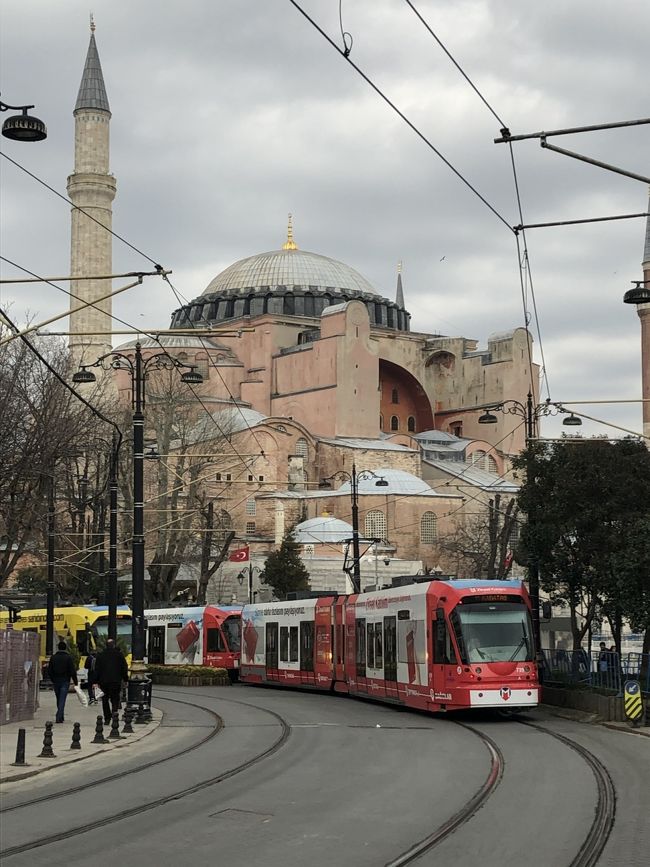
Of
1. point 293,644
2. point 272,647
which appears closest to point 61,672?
point 293,644

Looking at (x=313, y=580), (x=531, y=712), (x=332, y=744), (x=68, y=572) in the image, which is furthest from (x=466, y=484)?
A: (x=332, y=744)

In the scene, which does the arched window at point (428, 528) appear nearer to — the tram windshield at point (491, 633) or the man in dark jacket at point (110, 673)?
the tram windshield at point (491, 633)

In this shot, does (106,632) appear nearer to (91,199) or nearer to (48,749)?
(48,749)

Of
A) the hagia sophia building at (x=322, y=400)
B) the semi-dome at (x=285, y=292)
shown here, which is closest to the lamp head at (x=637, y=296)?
the hagia sophia building at (x=322, y=400)

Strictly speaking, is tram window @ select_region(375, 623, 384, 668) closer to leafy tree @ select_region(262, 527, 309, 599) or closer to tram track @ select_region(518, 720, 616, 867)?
tram track @ select_region(518, 720, 616, 867)

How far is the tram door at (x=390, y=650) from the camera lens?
2327 cm

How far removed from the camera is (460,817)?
34.6ft

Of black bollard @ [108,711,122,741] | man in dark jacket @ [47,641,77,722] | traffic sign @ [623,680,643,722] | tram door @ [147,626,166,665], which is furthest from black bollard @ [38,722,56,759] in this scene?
tram door @ [147,626,166,665]

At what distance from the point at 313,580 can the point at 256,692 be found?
41818mm

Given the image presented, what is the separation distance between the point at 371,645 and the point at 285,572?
43664 mm

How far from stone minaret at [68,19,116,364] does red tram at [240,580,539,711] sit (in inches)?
2162

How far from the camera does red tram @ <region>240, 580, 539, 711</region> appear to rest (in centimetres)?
2034

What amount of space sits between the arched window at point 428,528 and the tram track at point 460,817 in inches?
2557

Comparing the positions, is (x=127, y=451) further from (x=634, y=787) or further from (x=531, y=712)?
(x=634, y=787)
